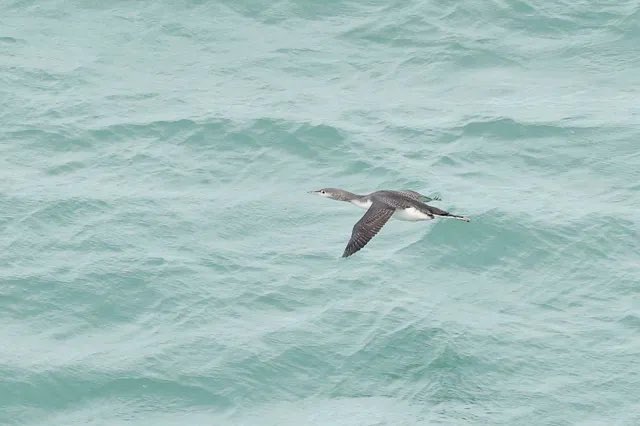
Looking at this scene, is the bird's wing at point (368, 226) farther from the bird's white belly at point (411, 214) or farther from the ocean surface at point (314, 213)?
the ocean surface at point (314, 213)

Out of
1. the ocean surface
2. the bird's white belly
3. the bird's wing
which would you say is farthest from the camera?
the bird's white belly

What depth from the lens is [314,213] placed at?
3941cm

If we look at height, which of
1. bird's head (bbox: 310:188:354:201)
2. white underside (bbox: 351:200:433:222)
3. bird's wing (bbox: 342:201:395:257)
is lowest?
bird's head (bbox: 310:188:354:201)

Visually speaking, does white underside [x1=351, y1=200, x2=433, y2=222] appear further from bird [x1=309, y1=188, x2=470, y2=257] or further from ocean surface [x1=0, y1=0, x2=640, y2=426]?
ocean surface [x1=0, y1=0, x2=640, y2=426]

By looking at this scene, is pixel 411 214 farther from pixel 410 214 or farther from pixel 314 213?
pixel 314 213

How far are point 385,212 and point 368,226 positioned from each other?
0.70 meters

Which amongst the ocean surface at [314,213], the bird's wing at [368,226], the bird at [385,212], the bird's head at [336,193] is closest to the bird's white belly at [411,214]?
the bird at [385,212]

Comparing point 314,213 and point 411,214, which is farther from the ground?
point 411,214

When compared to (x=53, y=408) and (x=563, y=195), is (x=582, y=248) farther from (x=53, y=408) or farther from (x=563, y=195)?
(x=53, y=408)

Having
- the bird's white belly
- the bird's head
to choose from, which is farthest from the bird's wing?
the bird's head

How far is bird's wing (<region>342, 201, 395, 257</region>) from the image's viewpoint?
107 feet

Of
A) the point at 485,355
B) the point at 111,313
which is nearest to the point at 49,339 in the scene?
the point at 111,313

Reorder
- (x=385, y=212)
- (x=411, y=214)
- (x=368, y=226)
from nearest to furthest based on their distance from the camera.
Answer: (x=368, y=226) → (x=385, y=212) → (x=411, y=214)

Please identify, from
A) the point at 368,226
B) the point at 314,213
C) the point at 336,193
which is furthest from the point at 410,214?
the point at 314,213
